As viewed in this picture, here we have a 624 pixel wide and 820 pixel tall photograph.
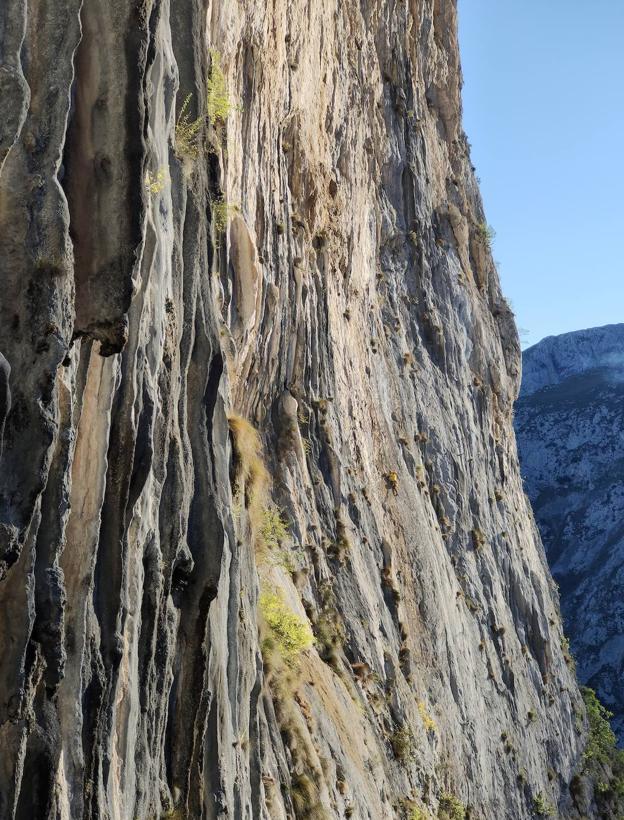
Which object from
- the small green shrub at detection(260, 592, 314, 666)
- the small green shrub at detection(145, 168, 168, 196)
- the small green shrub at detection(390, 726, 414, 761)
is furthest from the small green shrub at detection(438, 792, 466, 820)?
the small green shrub at detection(145, 168, 168, 196)

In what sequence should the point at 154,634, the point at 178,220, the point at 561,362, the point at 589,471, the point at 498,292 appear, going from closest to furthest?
the point at 154,634 < the point at 178,220 < the point at 498,292 < the point at 589,471 < the point at 561,362

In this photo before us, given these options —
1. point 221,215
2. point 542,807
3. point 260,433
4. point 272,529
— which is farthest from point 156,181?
point 542,807

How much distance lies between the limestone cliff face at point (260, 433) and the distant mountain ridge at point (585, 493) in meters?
28.4

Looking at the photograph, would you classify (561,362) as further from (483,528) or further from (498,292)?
(483,528)

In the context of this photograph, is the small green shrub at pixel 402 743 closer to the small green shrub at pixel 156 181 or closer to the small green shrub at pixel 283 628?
the small green shrub at pixel 283 628

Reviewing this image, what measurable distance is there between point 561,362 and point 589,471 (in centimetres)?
2590

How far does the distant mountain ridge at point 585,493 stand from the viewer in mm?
55656

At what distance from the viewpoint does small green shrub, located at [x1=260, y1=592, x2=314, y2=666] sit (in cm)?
1291

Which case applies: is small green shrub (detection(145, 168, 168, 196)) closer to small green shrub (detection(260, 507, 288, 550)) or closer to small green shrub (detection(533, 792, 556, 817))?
small green shrub (detection(260, 507, 288, 550))

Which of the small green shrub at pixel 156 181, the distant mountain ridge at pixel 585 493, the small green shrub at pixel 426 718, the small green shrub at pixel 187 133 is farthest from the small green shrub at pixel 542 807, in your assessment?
the distant mountain ridge at pixel 585 493

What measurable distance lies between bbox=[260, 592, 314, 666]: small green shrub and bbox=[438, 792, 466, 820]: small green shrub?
21.0 feet

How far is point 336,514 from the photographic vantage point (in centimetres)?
1716

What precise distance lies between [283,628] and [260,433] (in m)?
4.00

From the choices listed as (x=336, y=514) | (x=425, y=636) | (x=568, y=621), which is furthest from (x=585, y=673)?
(x=336, y=514)
